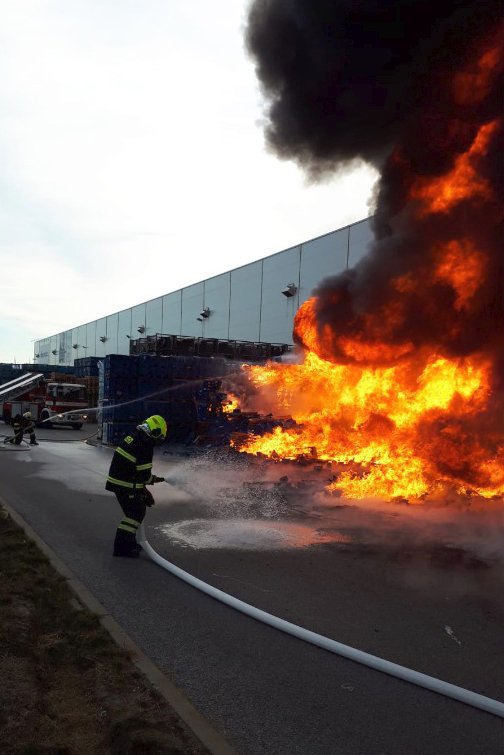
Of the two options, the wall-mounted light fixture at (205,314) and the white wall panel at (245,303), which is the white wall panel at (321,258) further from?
the wall-mounted light fixture at (205,314)

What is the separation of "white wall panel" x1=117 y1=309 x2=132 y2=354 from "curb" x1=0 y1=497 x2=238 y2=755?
1813 inches

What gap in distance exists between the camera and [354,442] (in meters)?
10.6

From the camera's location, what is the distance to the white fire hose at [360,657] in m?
3.25

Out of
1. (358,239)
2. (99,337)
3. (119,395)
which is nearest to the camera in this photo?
(119,395)

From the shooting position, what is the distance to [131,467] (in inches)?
241

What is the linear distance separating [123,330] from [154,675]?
49917 millimetres

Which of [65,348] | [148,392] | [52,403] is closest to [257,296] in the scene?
[52,403]

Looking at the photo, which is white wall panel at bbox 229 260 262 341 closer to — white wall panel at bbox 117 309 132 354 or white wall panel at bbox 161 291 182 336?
white wall panel at bbox 161 291 182 336

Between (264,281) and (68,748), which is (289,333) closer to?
(264,281)

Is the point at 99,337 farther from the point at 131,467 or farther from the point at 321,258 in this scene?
the point at 131,467

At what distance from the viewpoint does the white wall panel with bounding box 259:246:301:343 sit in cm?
2794

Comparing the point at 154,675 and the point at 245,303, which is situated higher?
the point at 245,303

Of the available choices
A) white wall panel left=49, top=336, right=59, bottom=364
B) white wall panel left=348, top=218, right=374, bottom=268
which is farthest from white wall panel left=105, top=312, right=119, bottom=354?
white wall panel left=348, top=218, right=374, bottom=268

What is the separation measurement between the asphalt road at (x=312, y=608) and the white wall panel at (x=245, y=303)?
72.4 feet
